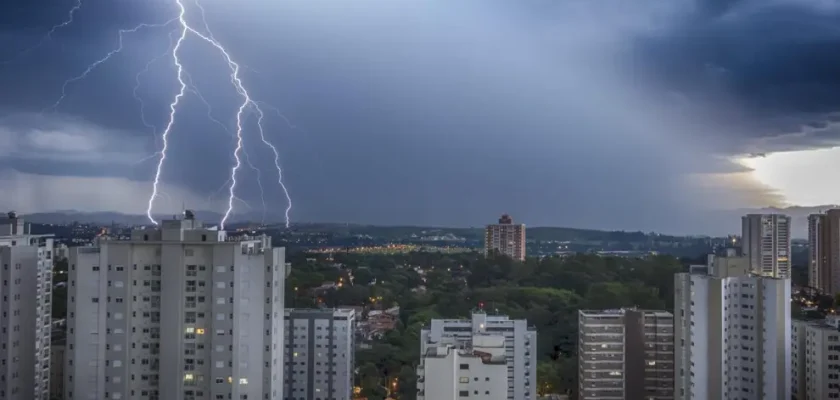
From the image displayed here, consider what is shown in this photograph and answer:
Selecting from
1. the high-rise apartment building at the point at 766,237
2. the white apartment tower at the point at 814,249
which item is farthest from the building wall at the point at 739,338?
the white apartment tower at the point at 814,249

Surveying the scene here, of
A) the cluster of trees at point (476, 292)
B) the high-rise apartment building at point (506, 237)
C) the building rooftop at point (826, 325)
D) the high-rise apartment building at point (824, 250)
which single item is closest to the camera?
the building rooftop at point (826, 325)

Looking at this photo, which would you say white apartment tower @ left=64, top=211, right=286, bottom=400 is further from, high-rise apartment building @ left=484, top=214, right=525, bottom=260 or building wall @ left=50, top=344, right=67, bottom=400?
high-rise apartment building @ left=484, top=214, right=525, bottom=260

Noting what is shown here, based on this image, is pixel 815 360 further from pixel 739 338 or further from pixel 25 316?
pixel 25 316

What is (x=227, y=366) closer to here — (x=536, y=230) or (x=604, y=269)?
(x=604, y=269)

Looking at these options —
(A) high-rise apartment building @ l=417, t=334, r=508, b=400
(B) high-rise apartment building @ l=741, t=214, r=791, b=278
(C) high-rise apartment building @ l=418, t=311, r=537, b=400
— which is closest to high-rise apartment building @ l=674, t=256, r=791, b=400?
(C) high-rise apartment building @ l=418, t=311, r=537, b=400

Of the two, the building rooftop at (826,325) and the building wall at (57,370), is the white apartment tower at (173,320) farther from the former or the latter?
the building rooftop at (826,325)

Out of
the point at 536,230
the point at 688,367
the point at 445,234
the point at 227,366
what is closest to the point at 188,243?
the point at 227,366

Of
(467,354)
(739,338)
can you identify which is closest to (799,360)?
(739,338)
